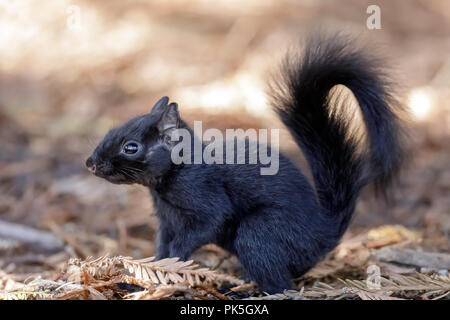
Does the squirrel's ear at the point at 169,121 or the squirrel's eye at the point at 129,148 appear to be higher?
the squirrel's ear at the point at 169,121

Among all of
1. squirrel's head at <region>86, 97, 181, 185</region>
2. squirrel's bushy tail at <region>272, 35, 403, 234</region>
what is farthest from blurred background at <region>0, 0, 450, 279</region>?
squirrel's head at <region>86, 97, 181, 185</region>

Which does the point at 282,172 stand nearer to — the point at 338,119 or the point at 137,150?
the point at 338,119

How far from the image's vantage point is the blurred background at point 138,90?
379cm

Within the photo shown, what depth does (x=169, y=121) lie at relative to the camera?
2.62m

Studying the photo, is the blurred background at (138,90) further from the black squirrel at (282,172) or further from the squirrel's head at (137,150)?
the squirrel's head at (137,150)

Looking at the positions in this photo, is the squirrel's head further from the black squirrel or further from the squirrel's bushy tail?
the squirrel's bushy tail

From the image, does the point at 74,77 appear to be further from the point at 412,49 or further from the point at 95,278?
the point at 95,278

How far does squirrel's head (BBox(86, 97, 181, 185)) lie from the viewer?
2.51 metres

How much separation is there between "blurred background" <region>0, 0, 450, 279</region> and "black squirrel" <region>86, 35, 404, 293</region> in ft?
0.77

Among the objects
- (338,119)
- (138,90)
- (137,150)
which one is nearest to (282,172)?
(338,119)

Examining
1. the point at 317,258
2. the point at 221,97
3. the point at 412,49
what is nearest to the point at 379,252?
the point at 317,258

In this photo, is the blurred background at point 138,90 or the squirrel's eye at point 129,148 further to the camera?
the blurred background at point 138,90

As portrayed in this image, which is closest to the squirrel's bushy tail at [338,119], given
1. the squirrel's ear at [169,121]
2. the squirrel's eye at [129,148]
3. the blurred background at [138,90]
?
the blurred background at [138,90]
